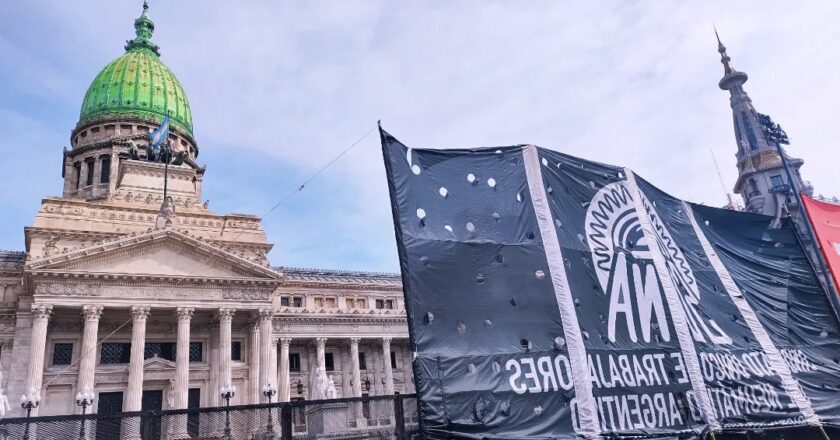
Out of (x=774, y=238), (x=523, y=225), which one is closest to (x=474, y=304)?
(x=523, y=225)

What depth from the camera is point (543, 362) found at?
42.8 feet

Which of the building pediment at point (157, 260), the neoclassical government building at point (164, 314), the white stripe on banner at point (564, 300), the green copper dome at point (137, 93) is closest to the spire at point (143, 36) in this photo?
the green copper dome at point (137, 93)

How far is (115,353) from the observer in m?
39.3

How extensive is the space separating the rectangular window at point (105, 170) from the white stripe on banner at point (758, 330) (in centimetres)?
5655

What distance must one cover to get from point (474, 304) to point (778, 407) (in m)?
9.57

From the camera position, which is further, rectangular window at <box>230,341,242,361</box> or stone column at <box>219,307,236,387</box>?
rectangular window at <box>230,341,242,361</box>

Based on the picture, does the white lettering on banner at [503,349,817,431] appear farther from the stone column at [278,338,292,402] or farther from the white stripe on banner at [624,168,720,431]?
the stone column at [278,338,292,402]

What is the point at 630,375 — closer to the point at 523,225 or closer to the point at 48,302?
the point at 523,225

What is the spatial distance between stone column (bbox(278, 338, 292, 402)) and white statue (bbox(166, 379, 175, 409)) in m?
9.18

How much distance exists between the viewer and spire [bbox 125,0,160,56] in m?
68.9

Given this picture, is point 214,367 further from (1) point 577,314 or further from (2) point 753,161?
(2) point 753,161

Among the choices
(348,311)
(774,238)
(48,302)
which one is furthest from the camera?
(348,311)

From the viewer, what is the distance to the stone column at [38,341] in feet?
111

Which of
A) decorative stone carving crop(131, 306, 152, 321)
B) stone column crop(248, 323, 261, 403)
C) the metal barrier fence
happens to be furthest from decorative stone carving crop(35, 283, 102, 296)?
the metal barrier fence
